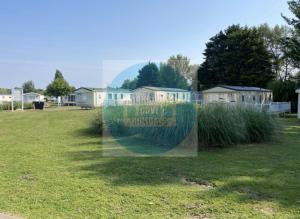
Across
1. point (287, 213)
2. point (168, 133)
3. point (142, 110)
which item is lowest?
point (287, 213)

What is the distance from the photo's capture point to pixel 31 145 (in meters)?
7.70

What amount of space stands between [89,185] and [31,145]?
4086mm

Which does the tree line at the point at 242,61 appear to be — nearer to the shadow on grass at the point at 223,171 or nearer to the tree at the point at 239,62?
the tree at the point at 239,62

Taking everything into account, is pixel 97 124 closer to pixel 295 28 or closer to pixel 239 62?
pixel 295 28

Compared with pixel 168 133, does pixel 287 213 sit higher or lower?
lower

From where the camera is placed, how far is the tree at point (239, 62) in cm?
3662

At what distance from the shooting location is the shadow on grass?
3.99m

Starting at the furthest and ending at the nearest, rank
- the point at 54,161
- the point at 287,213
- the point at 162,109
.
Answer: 1. the point at 162,109
2. the point at 54,161
3. the point at 287,213

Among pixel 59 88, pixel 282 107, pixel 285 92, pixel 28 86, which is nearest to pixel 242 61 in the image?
pixel 285 92

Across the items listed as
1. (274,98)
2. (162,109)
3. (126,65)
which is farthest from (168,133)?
(274,98)

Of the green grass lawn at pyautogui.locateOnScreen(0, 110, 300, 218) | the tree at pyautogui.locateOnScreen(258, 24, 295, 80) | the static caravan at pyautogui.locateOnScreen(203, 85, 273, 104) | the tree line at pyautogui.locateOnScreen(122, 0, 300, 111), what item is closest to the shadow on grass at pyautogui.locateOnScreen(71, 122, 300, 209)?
the green grass lawn at pyautogui.locateOnScreen(0, 110, 300, 218)

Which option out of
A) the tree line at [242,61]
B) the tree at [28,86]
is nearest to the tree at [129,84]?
the tree line at [242,61]

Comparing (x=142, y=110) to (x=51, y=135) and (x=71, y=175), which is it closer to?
(x=51, y=135)

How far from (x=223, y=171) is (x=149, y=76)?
15.7 metres
